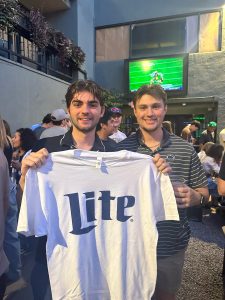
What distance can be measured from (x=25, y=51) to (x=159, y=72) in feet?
19.4

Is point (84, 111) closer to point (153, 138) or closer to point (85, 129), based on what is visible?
point (85, 129)

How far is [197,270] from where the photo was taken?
341 centimetres

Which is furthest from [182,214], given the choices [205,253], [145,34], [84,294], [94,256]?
[145,34]

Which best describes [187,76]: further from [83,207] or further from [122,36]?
[83,207]

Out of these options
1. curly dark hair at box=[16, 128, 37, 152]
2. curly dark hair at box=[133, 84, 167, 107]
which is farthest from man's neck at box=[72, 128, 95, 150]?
curly dark hair at box=[16, 128, 37, 152]

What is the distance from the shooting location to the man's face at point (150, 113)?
1.95 metres

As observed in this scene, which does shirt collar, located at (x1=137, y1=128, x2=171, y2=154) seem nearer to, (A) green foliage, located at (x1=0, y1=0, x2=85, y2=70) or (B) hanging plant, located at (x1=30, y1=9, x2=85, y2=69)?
(A) green foliage, located at (x1=0, y1=0, x2=85, y2=70)

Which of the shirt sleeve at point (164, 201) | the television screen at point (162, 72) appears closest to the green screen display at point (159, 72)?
the television screen at point (162, 72)

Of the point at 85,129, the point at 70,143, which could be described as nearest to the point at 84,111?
the point at 85,129

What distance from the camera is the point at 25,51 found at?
24.3ft

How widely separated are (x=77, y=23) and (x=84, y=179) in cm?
991

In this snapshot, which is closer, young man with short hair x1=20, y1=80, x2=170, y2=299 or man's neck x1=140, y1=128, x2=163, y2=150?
young man with short hair x1=20, y1=80, x2=170, y2=299

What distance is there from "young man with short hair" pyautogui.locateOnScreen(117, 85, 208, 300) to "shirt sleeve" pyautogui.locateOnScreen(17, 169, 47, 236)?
736 mm

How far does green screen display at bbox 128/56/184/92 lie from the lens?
11266mm
